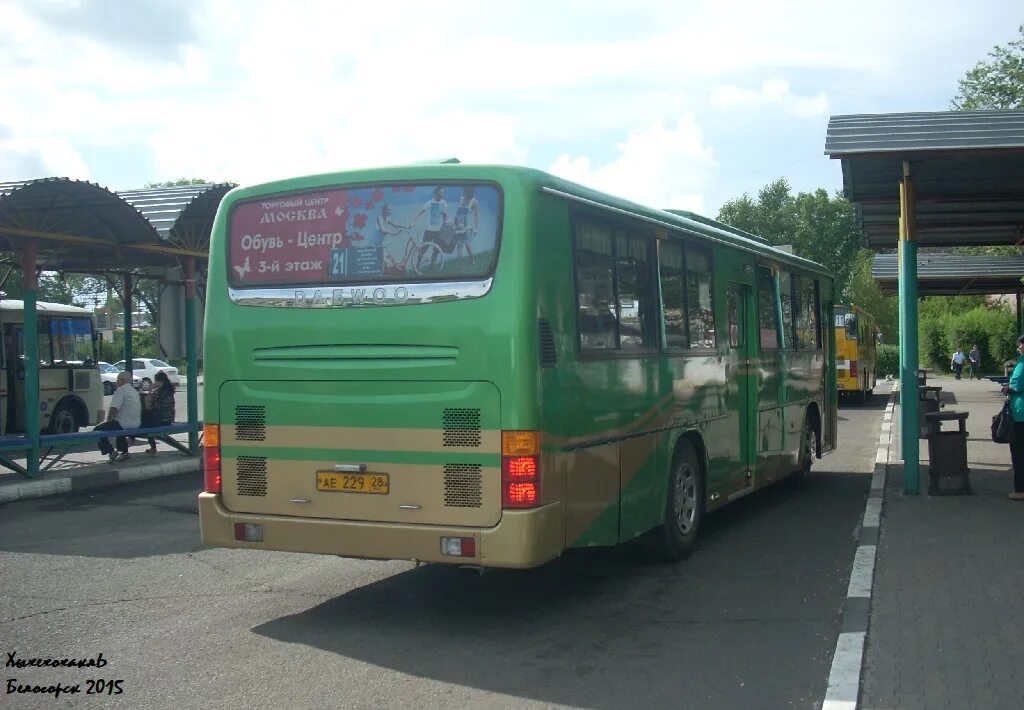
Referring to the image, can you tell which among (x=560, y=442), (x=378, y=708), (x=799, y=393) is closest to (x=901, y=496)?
(x=799, y=393)

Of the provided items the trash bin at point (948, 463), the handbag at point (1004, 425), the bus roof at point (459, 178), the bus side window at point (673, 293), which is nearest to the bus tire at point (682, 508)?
the bus side window at point (673, 293)

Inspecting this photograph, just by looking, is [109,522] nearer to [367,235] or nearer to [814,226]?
[367,235]

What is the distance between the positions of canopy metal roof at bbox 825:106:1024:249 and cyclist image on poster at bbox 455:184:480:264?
5.46m

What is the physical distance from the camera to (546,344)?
6.95 meters

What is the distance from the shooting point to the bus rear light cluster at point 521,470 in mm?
6719

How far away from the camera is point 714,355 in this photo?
10.3 m

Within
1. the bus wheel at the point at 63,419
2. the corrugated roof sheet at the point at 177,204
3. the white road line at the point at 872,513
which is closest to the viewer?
the white road line at the point at 872,513

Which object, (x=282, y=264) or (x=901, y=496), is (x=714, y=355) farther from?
(x=282, y=264)

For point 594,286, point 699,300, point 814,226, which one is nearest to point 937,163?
point 699,300

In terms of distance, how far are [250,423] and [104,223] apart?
9030 mm

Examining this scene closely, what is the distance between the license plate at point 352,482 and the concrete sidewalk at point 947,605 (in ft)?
10.3

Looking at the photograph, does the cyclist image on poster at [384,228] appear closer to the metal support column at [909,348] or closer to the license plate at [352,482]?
the license plate at [352,482]

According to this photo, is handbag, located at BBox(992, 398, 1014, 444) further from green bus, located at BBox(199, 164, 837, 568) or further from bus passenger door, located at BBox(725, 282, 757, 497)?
green bus, located at BBox(199, 164, 837, 568)

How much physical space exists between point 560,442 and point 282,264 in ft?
7.69
